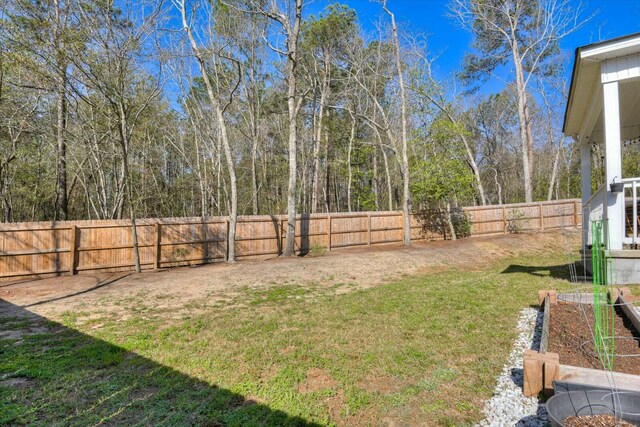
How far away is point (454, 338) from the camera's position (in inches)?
150

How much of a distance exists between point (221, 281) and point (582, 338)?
6668 mm

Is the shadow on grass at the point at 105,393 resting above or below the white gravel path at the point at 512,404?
below

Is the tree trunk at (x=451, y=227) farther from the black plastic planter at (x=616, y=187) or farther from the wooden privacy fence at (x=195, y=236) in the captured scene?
the black plastic planter at (x=616, y=187)

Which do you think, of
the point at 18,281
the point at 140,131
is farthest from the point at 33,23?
the point at 140,131

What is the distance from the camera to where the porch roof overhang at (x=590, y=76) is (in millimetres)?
4785

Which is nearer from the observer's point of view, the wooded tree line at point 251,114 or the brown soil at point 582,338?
the brown soil at point 582,338

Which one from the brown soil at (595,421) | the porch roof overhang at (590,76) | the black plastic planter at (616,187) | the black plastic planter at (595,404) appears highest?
the porch roof overhang at (590,76)

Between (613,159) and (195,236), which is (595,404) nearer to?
(613,159)

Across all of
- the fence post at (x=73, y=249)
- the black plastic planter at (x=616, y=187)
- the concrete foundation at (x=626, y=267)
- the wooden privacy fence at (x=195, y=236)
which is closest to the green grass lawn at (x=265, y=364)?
the concrete foundation at (x=626, y=267)

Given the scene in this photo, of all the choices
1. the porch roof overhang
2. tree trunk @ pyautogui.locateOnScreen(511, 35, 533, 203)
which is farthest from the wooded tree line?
the porch roof overhang

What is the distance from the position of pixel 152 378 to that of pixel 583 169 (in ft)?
29.8

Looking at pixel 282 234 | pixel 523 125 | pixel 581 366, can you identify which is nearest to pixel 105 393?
pixel 581 366

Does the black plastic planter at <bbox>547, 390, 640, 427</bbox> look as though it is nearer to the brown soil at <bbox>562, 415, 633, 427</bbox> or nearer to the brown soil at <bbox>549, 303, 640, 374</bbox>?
the brown soil at <bbox>562, 415, 633, 427</bbox>

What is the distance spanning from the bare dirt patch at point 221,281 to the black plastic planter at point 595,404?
16.3 ft
